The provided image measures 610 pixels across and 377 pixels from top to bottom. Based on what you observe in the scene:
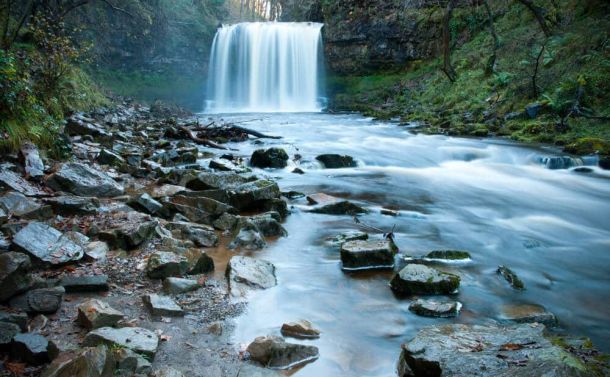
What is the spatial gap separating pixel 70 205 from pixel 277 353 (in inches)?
133

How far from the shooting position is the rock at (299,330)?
3304mm

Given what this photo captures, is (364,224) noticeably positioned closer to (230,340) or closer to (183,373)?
(230,340)

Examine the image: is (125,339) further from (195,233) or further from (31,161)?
(31,161)

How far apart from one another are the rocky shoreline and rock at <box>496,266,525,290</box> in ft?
0.04

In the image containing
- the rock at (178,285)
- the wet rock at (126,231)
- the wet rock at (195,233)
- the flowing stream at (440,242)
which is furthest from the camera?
the wet rock at (195,233)

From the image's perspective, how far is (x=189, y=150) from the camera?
9984 millimetres

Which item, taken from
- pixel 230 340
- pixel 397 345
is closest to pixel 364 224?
pixel 397 345

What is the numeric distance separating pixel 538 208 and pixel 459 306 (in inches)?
185

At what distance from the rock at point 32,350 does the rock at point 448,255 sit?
3.70 metres

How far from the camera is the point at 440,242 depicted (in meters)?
5.78

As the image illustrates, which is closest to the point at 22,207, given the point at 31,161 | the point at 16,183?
the point at 16,183

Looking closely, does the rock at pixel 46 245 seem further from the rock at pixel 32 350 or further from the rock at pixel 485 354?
the rock at pixel 485 354

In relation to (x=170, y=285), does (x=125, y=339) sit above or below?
above

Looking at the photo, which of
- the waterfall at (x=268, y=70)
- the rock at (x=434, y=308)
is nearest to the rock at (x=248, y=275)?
the rock at (x=434, y=308)
